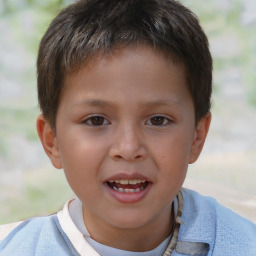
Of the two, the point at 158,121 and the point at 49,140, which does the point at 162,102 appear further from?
the point at 49,140

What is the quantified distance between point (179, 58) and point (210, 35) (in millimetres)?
1911

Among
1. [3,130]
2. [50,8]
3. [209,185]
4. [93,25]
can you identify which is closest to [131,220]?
[93,25]

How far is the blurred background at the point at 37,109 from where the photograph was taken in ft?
9.00

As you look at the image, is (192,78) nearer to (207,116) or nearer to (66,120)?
(207,116)

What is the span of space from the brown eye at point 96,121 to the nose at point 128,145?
2.2 inches

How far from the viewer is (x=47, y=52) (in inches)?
52.8

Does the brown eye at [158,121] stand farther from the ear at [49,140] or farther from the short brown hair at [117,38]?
the ear at [49,140]

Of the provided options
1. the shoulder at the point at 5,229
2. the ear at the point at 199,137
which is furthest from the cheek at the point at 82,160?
the shoulder at the point at 5,229

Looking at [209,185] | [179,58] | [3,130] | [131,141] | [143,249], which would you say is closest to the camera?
[131,141]

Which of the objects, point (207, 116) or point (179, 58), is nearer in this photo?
point (179, 58)

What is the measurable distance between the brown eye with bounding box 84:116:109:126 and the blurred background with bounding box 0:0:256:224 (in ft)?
4.99

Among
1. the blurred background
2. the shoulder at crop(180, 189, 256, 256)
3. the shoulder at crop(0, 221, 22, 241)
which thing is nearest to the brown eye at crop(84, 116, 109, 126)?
the shoulder at crop(180, 189, 256, 256)

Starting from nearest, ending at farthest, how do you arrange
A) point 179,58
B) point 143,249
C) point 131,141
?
point 131,141 → point 179,58 → point 143,249

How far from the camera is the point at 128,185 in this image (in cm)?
121
